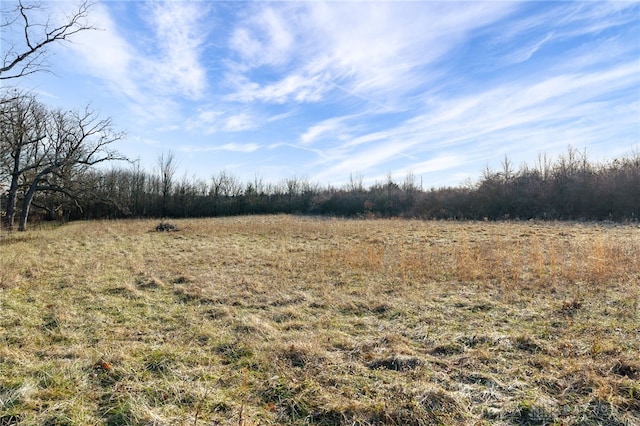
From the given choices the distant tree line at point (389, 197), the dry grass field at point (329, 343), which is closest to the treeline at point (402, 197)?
the distant tree line at point (389, 197)

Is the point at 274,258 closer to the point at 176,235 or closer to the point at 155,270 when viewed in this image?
the point at 155,270

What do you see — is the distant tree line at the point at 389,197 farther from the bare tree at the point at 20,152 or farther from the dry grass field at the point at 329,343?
the dry grass field at the point at 329,343

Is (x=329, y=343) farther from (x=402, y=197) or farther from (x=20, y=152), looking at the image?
(x=402, y=197)

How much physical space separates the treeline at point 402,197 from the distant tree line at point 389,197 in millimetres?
58

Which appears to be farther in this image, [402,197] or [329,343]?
[402,197]

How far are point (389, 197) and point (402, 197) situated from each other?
6.02ft

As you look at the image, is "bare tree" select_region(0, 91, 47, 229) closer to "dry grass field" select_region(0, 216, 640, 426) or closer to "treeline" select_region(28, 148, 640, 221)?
"treeline" select_region(28, 148, 640, 221)

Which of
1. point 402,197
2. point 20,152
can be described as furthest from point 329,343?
point 402,197

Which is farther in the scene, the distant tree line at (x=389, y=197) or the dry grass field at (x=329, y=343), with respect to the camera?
the distant tree line at (x=389, y=197)

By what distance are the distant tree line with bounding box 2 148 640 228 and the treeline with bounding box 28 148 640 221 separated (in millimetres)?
58

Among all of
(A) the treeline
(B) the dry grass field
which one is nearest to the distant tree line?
(A) the treeline

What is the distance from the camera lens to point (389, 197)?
135ft

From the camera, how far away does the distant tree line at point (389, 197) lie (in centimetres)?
2389

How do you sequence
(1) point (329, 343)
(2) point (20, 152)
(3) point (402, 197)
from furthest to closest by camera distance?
1. (3) point (402, 197)
2. (2) point (20, 152)
3. (1) point (329, 343)
